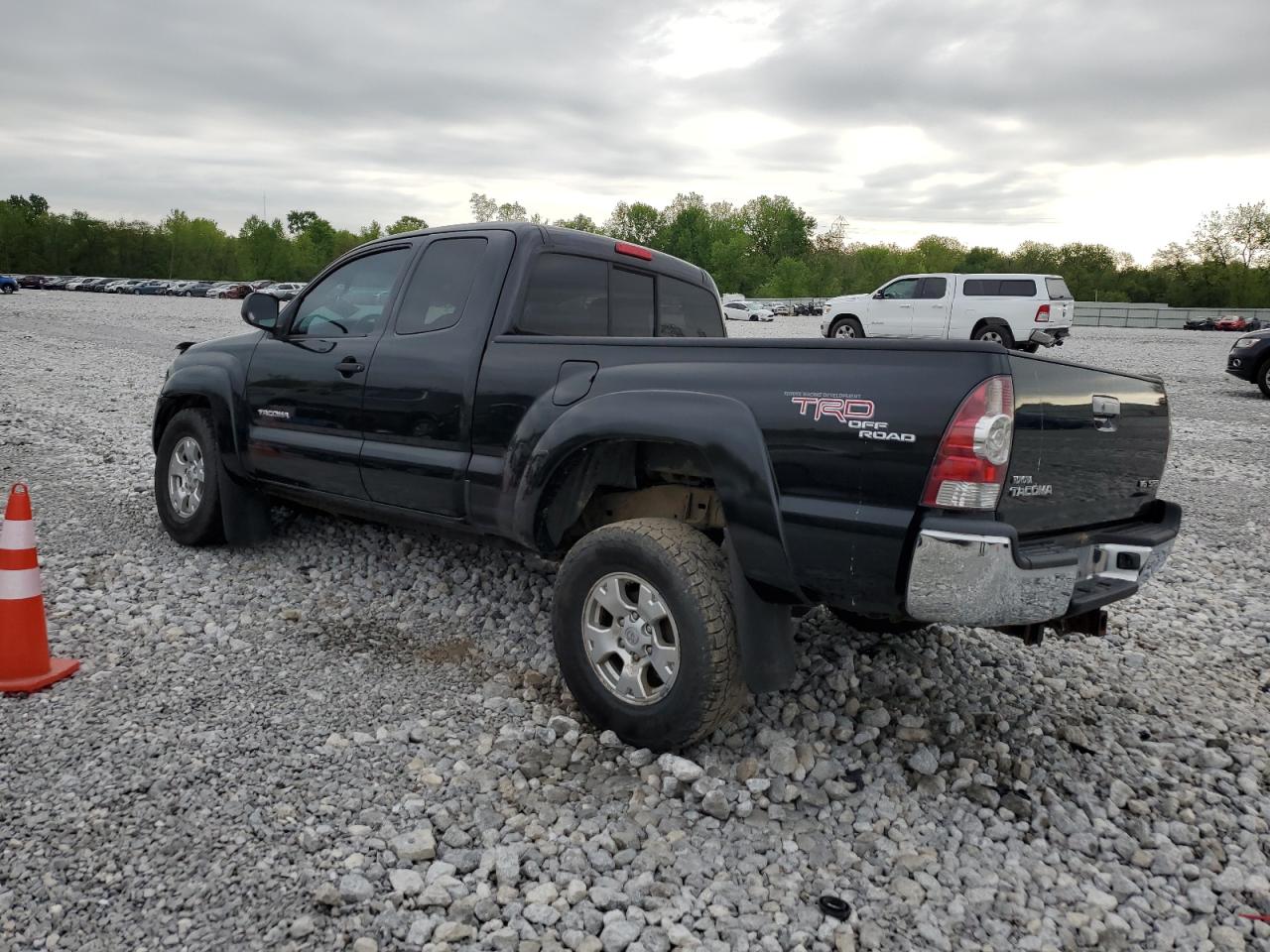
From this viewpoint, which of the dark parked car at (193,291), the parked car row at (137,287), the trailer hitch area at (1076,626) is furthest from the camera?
the dark parked car at (193,291)

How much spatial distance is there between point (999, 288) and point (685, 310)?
17482 millimetres

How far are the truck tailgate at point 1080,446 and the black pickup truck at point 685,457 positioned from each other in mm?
12

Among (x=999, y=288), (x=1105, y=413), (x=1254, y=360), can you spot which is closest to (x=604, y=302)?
(x=1105, y=413)

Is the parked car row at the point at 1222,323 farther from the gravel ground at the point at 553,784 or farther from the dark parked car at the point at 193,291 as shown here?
the dark parked car at the point at 193,291

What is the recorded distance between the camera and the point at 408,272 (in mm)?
4586

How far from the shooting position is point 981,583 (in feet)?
8.69

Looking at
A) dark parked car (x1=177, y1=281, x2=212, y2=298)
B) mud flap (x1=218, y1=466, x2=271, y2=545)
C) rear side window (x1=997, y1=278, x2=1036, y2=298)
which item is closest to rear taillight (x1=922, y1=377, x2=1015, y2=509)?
mud flap (x1=218, y1=466, x2=271, y2=545)

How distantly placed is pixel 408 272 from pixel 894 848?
335 cm

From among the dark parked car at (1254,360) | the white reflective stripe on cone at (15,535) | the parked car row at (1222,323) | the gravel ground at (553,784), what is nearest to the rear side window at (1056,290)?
the dark parked car at (1254,360)

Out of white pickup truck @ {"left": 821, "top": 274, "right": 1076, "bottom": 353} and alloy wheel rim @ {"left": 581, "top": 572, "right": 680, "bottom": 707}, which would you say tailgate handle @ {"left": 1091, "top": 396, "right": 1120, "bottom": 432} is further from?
white pickup truck @ {"left": 821, "top": 274, "right": 1076, "bottom": 353}

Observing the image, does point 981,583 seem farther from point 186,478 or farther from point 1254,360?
point 1254,360

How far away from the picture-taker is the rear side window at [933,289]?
2064 cm

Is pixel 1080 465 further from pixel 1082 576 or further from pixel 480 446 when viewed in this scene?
pixel 480 446

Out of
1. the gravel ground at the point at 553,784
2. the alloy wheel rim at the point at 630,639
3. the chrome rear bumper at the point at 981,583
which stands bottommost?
the gravel ground at the point at 553,784
